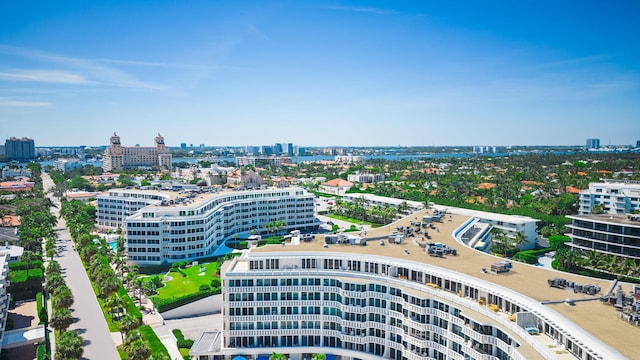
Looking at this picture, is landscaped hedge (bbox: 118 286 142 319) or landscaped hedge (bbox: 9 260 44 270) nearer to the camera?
landscaped hedge (bbox: 118 286 142 319)

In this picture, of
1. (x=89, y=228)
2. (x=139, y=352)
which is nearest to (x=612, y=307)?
(x=139, y=352)

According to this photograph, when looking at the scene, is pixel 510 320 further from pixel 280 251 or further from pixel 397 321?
pixel 280 251

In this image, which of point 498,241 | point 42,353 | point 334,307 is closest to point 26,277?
point 42,353

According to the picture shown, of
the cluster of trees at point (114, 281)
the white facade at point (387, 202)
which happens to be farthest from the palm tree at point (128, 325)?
the white facade at point (387, 202)

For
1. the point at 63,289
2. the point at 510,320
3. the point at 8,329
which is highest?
the point at 510,320

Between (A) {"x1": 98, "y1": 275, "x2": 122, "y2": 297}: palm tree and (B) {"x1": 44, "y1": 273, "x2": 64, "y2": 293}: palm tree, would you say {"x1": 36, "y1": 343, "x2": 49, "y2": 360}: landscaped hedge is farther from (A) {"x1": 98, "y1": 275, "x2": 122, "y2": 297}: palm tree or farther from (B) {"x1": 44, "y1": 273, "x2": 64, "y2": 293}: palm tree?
(B) {"x1": 44, "y1": 273, "x2": 64, "y2": 293}: palm tree

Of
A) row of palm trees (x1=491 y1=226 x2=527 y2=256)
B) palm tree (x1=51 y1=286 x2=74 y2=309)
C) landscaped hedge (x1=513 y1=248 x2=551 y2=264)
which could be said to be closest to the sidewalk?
palm tree (x1=51 y1=286 x2=74 y2=309)

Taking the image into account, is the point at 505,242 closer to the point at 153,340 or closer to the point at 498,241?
the point at 498,241
